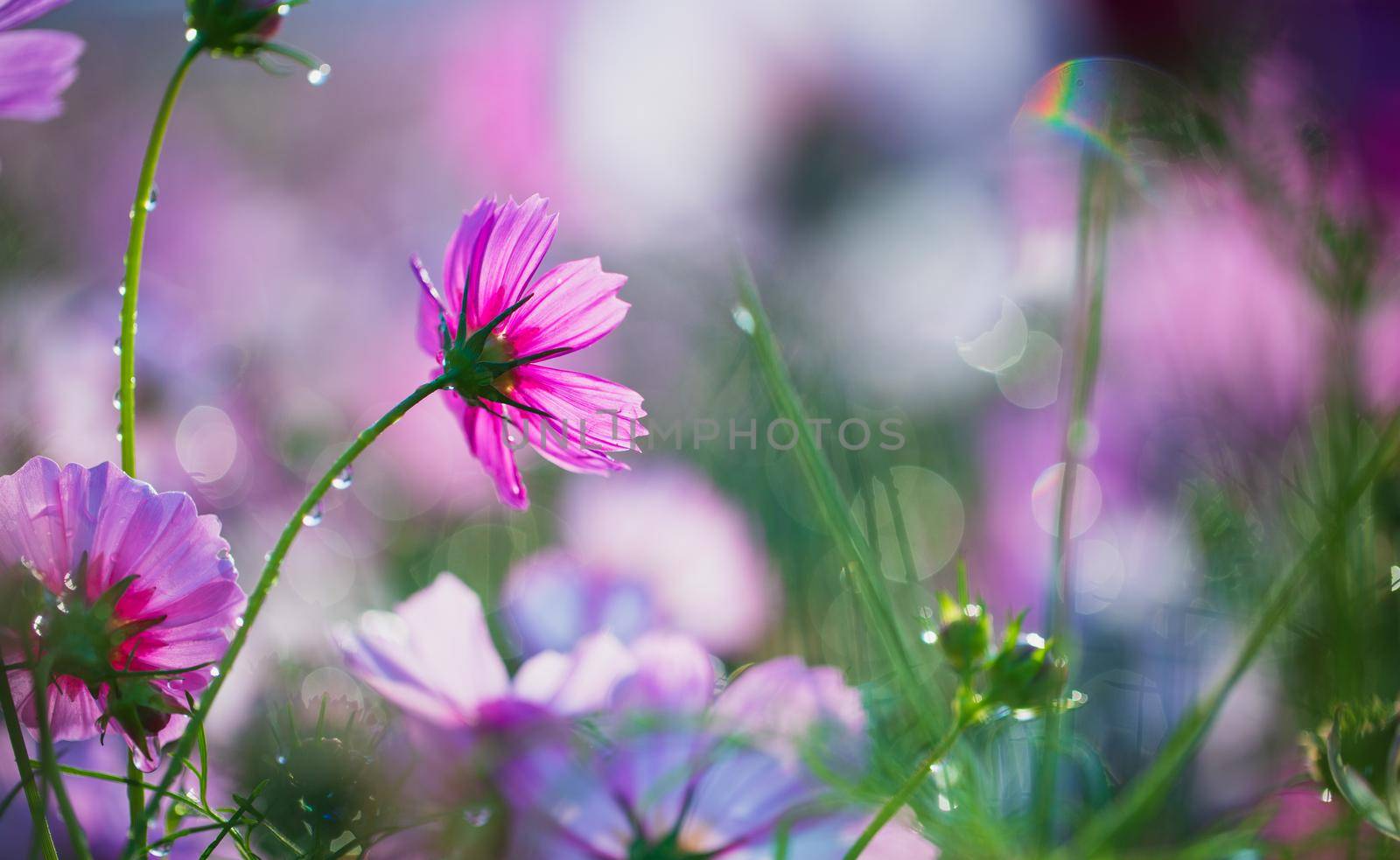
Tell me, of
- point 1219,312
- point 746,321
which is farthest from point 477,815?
point 1219,312

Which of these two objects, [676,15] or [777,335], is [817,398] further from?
[676,15]

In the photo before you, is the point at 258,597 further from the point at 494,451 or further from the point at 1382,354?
the point at 1382,354

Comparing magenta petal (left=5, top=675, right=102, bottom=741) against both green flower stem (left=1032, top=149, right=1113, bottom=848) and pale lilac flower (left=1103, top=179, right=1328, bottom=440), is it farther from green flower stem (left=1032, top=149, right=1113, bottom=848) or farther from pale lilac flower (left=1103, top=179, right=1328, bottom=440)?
pale lilac flower (left=1103, top=179, right=1328, bottom=440)

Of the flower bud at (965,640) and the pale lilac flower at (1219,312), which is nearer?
the flower bud at (965,640)

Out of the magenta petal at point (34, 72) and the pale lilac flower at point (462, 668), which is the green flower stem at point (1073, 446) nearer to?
the pale lilac flower at point (462, 668)

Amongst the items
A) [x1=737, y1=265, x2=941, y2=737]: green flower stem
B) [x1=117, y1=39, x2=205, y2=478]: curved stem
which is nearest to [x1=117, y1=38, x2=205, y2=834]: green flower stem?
[x1=117, y1=39, x2=205, y2=478]: curved stem

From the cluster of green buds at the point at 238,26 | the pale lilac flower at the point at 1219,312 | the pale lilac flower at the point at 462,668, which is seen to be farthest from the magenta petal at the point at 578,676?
the pale lilac flower at the point at 1219,312
